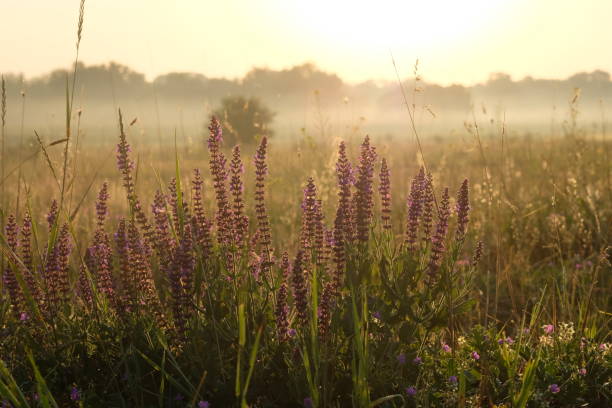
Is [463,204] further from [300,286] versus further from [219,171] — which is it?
[219,171]

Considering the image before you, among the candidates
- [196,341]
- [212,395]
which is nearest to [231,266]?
[196,341]

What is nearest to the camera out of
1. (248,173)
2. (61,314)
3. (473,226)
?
(61,314)

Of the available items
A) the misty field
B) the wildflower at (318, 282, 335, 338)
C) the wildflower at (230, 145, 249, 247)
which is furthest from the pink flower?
the wildflower at (230, 145, 249, 247)

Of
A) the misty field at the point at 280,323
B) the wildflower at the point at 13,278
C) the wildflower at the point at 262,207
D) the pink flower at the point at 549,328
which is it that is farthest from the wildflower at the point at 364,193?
the wildflower at the point at 13,278

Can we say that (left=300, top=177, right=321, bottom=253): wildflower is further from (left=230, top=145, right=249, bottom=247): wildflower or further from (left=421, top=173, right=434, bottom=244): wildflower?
(left=421, top=173, right=434, bottom=244): wildflower

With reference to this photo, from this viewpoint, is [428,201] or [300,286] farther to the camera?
[428,201]

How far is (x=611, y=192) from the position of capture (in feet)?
16.8

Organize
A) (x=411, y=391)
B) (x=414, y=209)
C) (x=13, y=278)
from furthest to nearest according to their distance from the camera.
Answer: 1. (x=13, y=278)
2. (x=414, y=209)
3. (x=411, y=391)

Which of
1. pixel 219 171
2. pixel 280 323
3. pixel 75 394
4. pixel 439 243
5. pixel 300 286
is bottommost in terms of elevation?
pixel 75 394

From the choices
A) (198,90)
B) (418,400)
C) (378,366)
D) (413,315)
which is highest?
(198,90)

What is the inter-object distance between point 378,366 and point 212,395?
64 cm

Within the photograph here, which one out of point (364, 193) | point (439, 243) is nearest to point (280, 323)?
point (364, 193)

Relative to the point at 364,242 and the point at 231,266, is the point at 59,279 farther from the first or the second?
the point at 364,242

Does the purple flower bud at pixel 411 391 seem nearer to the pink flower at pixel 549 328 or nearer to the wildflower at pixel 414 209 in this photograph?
the wildflower at pixel 414 209
